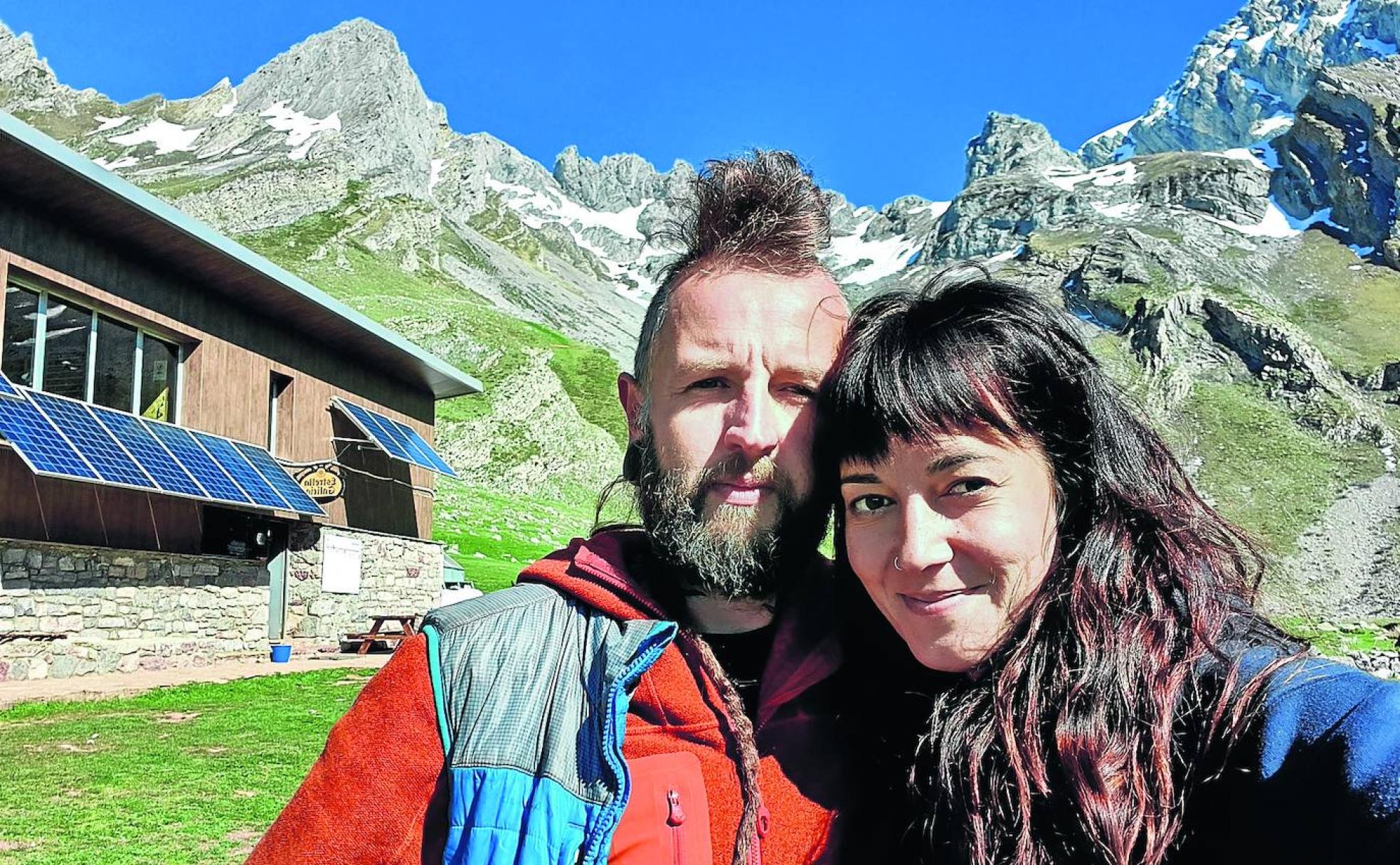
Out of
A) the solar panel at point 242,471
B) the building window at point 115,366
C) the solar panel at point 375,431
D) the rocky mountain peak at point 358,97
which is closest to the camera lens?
the building window at point 115,366

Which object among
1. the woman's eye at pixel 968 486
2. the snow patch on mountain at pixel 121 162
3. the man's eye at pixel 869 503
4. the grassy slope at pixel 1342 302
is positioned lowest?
the man's eye at pixel 869 503

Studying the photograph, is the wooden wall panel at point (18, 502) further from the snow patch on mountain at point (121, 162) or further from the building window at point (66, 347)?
the snow patch on mountain at point (121, 162)

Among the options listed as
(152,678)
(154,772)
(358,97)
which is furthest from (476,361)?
(358,97)

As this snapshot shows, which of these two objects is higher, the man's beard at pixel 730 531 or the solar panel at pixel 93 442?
the solar panel at pixel 93 442

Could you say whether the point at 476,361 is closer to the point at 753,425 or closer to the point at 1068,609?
the point at 753,425

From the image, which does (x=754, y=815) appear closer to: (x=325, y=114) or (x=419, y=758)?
(x=419, y=758)

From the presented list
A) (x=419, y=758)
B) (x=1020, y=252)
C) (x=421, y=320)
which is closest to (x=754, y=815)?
(x=419, y=758)

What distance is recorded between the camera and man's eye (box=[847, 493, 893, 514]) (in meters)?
2.06

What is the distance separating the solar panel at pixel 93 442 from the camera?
12.3m

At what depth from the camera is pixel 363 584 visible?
21.4 m

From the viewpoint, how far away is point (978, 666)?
200 cm

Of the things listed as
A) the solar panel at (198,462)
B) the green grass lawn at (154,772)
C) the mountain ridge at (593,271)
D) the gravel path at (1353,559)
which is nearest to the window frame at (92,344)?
the solar panel at (198,462)

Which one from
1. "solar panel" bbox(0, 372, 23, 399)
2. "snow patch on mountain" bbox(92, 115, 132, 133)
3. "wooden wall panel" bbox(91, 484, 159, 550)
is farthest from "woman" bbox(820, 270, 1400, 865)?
"snow patch on mountain" bbox(92, 115, 132, 133)

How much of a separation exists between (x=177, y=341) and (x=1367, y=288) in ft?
502
